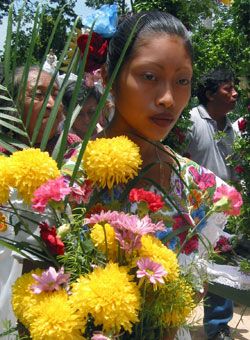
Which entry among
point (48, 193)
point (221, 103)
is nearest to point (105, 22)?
point (48, 193)

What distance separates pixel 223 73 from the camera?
520 cm

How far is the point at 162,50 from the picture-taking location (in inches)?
59.5

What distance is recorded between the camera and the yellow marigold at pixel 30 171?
1072 millimetres

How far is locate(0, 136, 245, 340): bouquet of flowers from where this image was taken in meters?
0.99

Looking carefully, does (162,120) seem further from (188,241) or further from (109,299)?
(109,299)

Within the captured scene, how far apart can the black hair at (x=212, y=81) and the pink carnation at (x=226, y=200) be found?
13.0 feet

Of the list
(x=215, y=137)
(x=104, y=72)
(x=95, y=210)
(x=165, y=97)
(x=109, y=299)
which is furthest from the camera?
(x=215, y=137)

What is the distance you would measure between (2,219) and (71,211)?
0.47 ft

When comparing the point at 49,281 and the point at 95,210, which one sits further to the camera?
the point at 95,210

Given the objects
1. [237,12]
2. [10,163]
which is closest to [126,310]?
[10,163]

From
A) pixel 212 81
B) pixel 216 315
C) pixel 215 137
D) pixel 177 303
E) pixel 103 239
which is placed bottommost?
pixel 216 315

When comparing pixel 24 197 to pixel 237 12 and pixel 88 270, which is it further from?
pixel 237 12

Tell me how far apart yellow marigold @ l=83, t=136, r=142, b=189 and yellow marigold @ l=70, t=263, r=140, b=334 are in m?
0.19

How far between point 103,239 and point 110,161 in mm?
153
